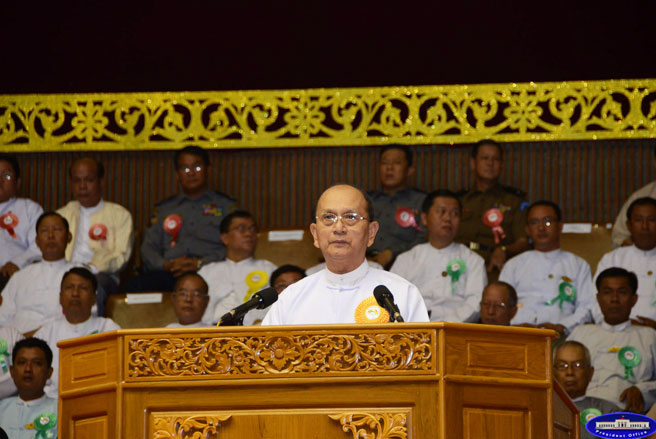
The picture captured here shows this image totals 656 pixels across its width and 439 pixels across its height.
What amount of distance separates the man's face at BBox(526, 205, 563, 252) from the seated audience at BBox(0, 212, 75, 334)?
2781 millimetres

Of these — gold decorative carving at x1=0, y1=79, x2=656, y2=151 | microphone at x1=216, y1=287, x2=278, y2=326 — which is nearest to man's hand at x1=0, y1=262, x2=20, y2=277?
gold decorative carving at x1=0, y1=79, x2=656, y2=151

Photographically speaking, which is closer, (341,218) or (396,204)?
(341,218)

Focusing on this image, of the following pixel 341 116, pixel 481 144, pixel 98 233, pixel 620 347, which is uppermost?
pixel 341 116

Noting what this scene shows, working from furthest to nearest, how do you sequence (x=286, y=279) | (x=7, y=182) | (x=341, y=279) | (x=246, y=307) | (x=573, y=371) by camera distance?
(x=7, y=182) → (x=286, y=279) → (x=573, y=371) → (x=341, y=279) → (x=246, y=307)

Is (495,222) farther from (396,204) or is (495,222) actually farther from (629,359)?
(629,359)

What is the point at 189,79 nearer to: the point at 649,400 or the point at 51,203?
the point at 51,203

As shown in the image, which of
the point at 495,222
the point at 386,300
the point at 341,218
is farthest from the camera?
the point at 495,222

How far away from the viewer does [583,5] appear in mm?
8242

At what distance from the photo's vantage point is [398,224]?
24.2ft

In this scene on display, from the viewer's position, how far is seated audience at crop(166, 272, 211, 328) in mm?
6613

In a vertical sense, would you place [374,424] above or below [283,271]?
below

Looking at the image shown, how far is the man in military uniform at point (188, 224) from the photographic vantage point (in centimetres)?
746

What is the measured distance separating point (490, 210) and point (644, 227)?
3.11 feet

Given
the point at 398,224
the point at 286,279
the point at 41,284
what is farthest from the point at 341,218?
the point at 41,284
